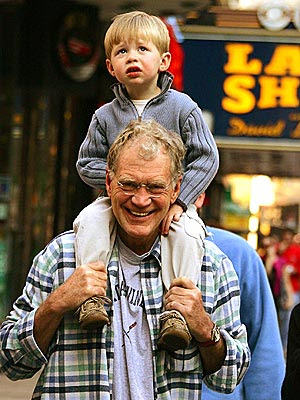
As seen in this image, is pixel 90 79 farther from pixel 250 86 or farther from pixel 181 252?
pixel 181 252

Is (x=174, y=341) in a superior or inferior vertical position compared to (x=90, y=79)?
inferior

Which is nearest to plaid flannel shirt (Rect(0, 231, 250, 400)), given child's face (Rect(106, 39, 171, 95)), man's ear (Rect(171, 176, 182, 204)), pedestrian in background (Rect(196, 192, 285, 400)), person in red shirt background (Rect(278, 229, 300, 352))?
man's ear (Rect(171, 176, 182, 204))

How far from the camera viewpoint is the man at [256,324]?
15.8 feet

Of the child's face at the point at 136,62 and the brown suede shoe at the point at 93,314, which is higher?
the child's face at the point at 136,62

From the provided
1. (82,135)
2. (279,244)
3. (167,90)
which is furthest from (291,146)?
(167,90)

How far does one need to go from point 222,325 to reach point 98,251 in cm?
45

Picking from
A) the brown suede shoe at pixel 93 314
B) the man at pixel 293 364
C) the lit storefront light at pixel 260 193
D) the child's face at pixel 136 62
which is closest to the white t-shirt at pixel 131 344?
the brown suede shoe at pixel 93 314

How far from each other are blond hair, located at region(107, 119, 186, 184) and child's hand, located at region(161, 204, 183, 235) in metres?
0.15

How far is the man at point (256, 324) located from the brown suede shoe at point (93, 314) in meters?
1.34

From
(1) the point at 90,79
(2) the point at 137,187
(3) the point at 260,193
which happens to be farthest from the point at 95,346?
(3) the point at 260,193

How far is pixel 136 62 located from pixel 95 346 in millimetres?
942

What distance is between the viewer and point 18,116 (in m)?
15.3

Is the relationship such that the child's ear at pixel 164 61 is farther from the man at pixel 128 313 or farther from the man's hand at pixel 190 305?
the man's hand at pixel 190 305

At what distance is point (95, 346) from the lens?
11.9 ft
